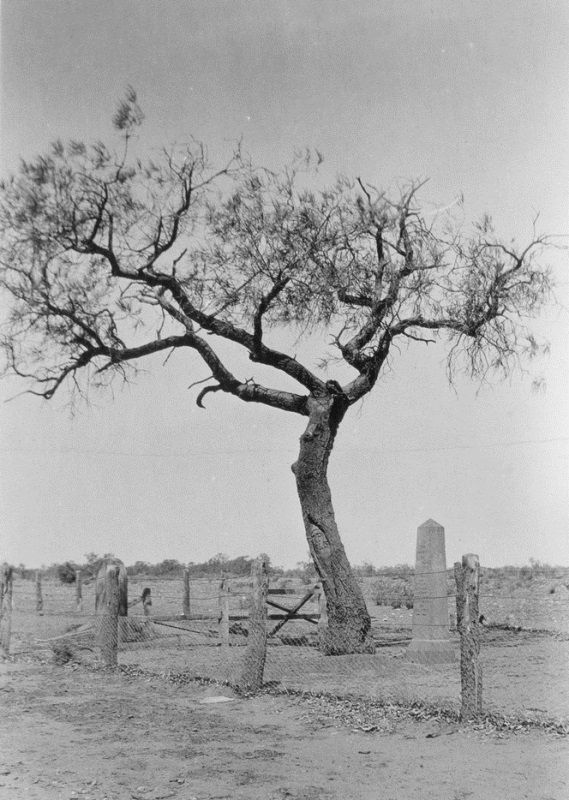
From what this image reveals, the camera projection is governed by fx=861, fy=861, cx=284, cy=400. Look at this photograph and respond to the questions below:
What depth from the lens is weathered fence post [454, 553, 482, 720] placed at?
28.7ft

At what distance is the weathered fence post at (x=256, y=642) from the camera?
36.7ft

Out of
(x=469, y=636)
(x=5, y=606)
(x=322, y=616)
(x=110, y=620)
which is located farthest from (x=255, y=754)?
(x=5, y=606)

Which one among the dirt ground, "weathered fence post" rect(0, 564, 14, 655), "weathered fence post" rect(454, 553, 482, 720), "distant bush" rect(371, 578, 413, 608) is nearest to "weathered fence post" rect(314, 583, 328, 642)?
the dirt ground

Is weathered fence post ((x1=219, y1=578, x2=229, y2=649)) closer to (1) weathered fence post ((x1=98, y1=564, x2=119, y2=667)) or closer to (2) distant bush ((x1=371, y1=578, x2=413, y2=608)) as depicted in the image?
(1) weathered fence post ((x1=98, y1=564, x2=119, y2=667))

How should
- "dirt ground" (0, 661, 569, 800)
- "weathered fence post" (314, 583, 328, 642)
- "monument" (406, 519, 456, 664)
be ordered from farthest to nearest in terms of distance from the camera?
"weathered fence post" (314, 583, 328, 642) → "monument" (406, 519, 456, 664) → "dirt ground" (0, 661, 569, 800)

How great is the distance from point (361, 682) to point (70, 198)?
32.1 feet

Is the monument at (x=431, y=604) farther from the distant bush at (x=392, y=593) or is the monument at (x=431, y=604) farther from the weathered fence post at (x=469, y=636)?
the distant bush at (x=392, y=593)

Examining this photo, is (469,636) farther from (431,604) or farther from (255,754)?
(431,604)

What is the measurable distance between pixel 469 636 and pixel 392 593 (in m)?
29.0

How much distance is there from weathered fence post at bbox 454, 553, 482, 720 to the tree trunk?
6.93 meters

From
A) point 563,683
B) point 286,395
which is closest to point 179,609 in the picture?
point 286,395

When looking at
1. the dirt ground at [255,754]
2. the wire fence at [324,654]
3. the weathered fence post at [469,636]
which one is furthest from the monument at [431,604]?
the weathered fence post at [469,636]

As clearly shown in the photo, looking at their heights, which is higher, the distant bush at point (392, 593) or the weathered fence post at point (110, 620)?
the weathered fence post at point (110, 620)

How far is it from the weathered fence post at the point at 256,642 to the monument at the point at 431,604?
4017 mm
